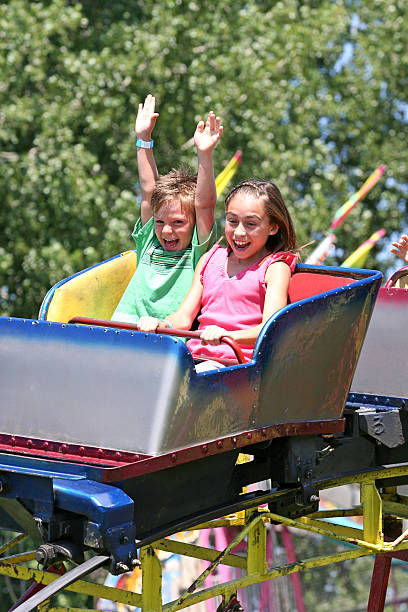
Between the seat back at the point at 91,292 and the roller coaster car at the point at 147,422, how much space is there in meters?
0.94

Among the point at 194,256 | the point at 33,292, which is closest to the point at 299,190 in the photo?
the point at 33,292

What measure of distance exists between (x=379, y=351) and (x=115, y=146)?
8.68 metres

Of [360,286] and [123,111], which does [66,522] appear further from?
[123,111]

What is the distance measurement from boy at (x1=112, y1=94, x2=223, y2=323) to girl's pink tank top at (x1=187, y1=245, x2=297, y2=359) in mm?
344

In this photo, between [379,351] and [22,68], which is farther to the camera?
[22,68]

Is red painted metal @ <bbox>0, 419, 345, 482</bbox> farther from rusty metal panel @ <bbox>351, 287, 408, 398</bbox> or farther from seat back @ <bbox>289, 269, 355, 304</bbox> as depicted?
rusty metal panel @ <bbox>351, 287, 408, 398</bbox>

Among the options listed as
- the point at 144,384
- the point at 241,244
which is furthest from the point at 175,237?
the point at 144,384

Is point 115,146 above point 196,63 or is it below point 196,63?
below

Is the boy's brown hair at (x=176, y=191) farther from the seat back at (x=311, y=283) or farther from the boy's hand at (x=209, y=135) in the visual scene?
the seat back at (x=311, y=283)

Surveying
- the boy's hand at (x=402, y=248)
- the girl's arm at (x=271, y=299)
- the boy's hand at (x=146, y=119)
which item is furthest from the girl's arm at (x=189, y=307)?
the boy's hand at (x=402, y=248)

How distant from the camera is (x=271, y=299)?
3342mm

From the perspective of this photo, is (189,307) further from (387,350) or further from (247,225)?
(387,350)

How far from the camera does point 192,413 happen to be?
2744 mm

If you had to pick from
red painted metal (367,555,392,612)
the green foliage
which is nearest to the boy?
red painted metal (367,555,392,612)
